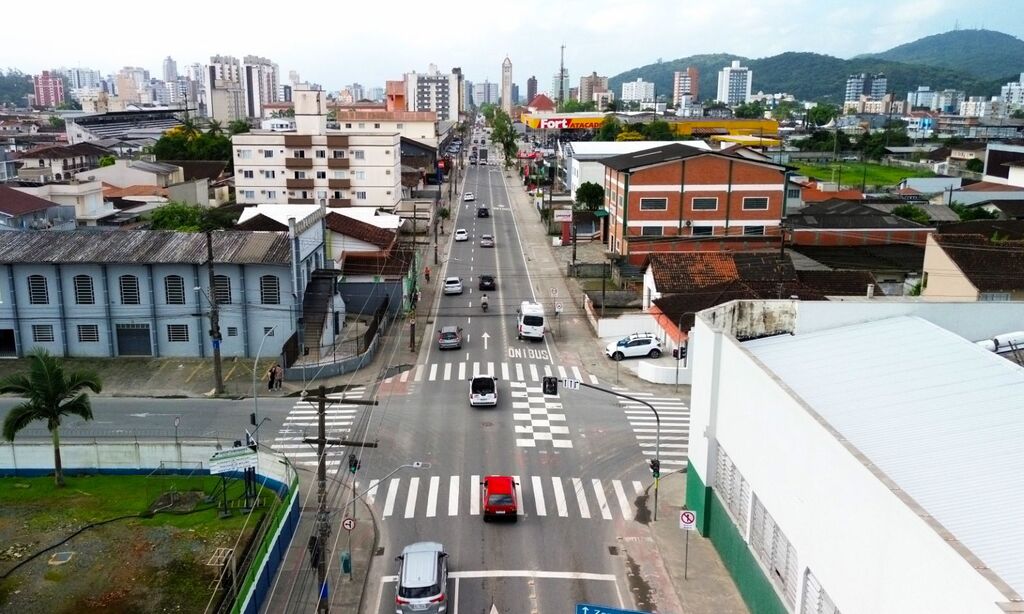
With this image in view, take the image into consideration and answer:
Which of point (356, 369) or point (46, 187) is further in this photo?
point (46, 187)

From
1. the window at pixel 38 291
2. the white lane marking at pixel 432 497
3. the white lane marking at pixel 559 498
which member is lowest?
the white lane marking at pixel 432 497

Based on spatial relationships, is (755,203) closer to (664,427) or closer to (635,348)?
(635,348)

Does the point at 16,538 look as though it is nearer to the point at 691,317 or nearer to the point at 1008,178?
the point at 691,317

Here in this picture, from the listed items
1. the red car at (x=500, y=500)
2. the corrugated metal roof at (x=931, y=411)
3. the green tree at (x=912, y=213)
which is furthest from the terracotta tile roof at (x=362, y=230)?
the green tree at (x=912, y=213)

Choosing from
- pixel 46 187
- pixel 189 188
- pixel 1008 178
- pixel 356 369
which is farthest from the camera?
pixel 1008 178

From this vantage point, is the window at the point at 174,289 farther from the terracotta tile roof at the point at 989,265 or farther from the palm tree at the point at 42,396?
the terracotta tile roof at the point at 989,265

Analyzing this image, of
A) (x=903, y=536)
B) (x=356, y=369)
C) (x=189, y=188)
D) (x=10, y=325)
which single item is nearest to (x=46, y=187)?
(x=189, y=188)
